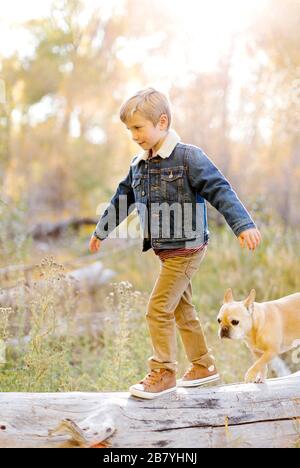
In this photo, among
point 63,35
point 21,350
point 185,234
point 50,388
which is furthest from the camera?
point 63,35

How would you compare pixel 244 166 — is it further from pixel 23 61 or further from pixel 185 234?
pixel 185 234

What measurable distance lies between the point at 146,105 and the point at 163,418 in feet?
5.06

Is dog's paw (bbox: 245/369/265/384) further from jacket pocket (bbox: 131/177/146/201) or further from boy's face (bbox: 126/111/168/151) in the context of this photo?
boy's face (bbox: 126/111/168/151)

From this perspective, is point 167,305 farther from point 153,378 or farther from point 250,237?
point 250,237

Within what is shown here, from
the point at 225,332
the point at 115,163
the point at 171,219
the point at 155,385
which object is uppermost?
the point at 115,163

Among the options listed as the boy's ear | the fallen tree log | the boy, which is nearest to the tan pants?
the boy

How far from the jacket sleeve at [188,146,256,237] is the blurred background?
2.96 ft

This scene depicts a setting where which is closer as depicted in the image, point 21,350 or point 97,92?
point 21,350

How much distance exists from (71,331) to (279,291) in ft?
8.63

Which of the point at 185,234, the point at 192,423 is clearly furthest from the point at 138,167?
the point at 192,423

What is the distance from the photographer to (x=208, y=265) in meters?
7.98

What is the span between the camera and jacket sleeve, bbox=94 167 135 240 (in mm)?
3965

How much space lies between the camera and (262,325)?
11.9ft

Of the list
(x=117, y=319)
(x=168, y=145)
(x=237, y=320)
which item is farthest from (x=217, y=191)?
(x=117, y=319)
